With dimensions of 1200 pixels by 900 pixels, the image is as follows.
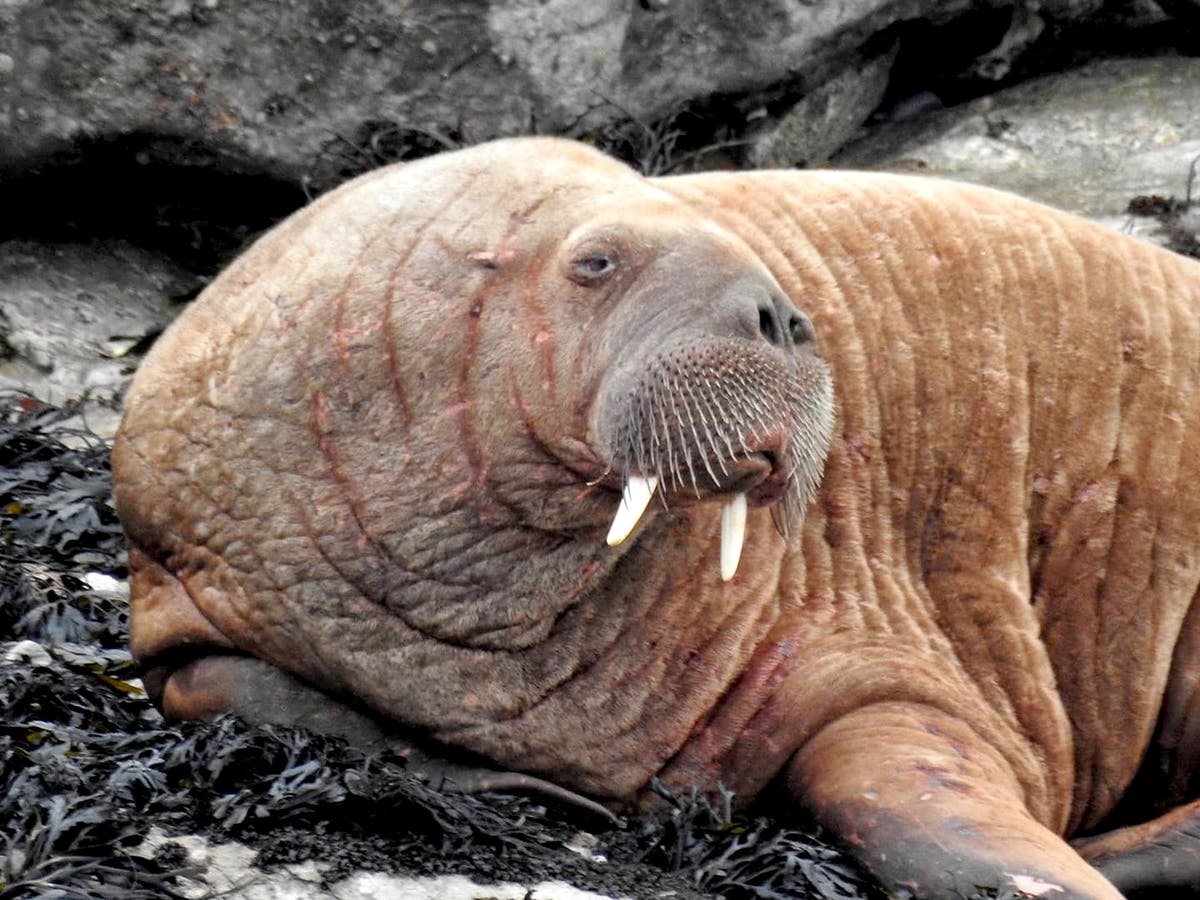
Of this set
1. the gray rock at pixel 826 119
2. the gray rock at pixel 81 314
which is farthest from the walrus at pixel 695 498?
the gray rock at pixel 826 119

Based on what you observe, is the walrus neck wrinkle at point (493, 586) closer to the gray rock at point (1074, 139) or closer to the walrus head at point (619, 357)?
the walrus head at point (619, 357)

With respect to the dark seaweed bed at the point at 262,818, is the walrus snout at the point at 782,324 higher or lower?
higher

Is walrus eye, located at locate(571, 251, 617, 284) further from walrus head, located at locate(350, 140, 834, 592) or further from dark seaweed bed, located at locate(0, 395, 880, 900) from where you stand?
dark seaweed bed, located at locate(0, 395, 880, 900)

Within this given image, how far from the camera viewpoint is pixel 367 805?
4984mm

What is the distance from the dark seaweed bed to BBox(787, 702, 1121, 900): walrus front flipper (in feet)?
0.37

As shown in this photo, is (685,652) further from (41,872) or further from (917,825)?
(41,872)

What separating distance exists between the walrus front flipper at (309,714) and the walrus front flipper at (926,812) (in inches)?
24.5

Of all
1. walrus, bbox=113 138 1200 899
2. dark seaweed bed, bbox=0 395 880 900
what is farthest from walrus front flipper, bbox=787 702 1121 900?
dark seaweed bed, bbox=0 395 880 900

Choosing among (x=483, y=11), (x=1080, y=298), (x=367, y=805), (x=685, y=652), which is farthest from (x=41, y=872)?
(x=483, y=11)

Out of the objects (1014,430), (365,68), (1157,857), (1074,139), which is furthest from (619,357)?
(1074,139)

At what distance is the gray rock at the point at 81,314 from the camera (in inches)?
325

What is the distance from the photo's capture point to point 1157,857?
6.02 metres

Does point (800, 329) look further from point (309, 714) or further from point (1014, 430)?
point (309, 714)

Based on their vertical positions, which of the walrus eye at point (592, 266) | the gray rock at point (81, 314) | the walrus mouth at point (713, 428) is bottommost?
the gray rock at point (81, 314)
